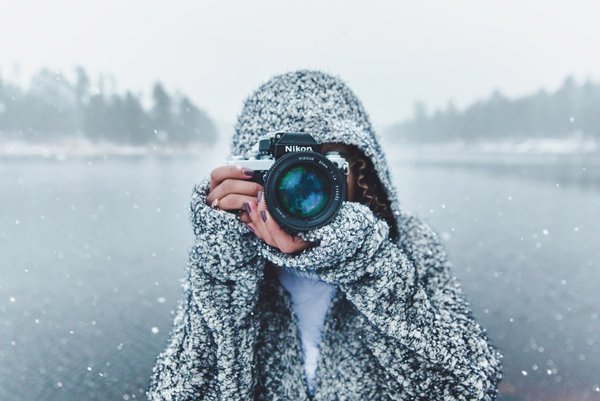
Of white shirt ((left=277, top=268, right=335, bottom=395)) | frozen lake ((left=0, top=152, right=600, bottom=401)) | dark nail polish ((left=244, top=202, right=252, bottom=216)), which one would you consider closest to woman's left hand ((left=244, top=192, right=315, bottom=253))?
dark nail polish ((left=244, top=202, right=252, bottom=216))

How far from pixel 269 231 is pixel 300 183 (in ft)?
0.45

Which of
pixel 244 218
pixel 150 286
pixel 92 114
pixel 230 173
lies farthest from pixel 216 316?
pixel 92 114

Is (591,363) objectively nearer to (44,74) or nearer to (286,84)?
(286,84)

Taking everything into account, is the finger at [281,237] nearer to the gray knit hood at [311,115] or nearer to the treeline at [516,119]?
the gray knit hood at [311,115]

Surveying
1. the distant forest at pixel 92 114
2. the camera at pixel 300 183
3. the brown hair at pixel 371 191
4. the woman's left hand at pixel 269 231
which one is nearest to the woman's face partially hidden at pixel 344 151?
the brown hair at pixel 371 191

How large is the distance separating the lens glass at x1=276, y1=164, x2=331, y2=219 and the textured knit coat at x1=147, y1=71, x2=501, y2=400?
6 cm

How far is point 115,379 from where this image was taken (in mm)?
2375

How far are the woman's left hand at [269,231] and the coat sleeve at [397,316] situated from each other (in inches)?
0.7

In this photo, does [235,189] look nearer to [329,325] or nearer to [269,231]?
[269,231]

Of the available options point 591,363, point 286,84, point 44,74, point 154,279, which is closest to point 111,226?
point 154,279

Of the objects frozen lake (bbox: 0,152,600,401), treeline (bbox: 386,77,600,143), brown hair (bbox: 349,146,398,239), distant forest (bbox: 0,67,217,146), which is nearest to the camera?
brown hair (bbox: 349,146,398,239)

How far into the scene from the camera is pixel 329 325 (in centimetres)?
105

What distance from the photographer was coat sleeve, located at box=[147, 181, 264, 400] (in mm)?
878

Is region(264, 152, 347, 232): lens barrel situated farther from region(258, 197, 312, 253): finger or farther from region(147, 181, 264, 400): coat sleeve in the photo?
region(147, 181, 264, 400): coat sleeve
